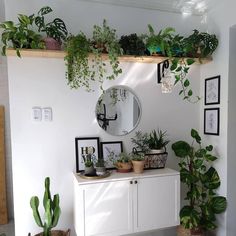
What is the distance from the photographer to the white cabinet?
1988 millimetres

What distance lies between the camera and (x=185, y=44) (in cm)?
231

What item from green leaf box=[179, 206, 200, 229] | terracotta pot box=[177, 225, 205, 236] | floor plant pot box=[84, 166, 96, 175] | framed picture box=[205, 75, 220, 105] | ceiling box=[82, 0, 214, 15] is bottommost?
terracotta pot box=[177, 225, 205, 236]

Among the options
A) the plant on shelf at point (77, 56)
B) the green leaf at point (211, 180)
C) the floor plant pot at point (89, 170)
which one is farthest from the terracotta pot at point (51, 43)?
the green leaf at point (211, 180)

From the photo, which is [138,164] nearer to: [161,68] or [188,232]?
[188,232]

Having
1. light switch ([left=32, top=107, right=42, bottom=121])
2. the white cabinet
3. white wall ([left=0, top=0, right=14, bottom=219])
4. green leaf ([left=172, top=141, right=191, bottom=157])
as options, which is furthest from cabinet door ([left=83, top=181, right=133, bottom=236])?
white wall ([left=0, top=0, right=14, bottom=219])

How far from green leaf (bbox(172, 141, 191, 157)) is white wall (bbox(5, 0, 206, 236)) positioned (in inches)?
11.8

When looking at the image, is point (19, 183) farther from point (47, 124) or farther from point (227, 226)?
point (227, 226)

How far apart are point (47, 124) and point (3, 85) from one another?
1.60 meters

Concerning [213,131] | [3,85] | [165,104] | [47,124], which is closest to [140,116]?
[165,104]

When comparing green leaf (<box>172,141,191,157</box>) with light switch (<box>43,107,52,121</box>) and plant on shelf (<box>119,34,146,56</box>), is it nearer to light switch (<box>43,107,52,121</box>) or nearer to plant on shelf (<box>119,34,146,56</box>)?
plant on shelf (<box>119,34,146,56</box>)

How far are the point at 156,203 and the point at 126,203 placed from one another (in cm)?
32

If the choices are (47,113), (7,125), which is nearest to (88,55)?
(47,113)

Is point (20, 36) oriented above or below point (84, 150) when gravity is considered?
above

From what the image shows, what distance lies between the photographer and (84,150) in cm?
233
